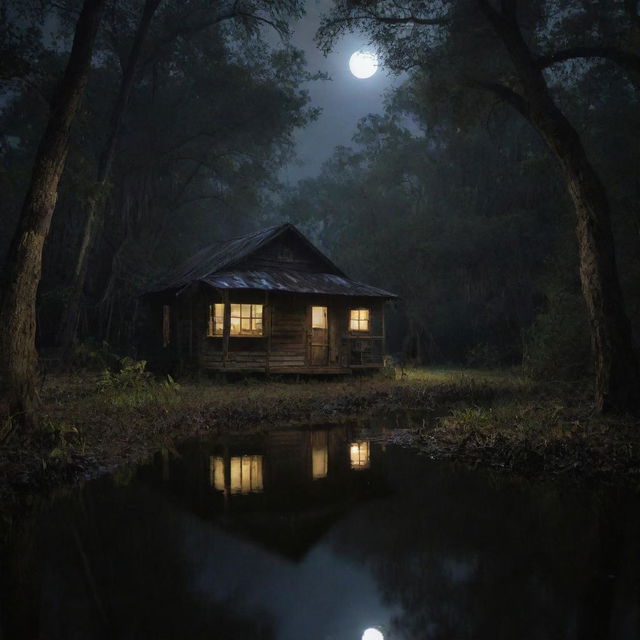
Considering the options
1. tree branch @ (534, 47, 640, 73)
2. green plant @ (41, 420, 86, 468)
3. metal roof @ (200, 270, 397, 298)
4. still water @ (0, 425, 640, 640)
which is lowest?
still water @ (0, 425, 640, 640)

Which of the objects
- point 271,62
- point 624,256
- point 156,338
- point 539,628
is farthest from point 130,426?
point 271,62

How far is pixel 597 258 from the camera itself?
11.3 meters

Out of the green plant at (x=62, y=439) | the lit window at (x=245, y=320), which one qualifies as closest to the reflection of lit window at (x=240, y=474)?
the green plant at (x=62, y=439)

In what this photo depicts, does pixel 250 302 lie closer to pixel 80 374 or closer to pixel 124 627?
pixel 80 374

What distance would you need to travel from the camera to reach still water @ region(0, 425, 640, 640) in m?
3.88

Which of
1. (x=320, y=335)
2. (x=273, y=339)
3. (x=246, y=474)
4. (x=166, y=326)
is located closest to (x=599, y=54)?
(x=246, y=474)

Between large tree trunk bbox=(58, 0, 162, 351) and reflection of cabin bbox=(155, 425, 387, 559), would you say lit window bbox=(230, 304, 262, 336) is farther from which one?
reflection of cabin bbox=(155, 425, 387, 559)

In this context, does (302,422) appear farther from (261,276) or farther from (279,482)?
(261,276)

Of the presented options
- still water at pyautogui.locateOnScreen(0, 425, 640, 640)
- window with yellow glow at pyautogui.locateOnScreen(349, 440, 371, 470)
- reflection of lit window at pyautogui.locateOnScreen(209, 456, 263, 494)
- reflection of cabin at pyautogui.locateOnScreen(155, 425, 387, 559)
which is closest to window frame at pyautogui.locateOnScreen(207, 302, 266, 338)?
reflection of cabin at pyautogui.locateOnScreen(155, 425, 387, 559)

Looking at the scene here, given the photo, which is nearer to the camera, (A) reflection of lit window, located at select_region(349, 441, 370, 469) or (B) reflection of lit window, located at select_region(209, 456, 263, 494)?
(B) reflection of lit window, located at select_region(209, 456, 263, 494)

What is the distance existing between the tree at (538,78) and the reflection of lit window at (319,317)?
11.4 meters

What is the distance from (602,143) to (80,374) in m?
22.0

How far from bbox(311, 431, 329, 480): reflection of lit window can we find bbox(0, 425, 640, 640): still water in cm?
39

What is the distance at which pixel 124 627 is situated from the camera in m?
3.81
